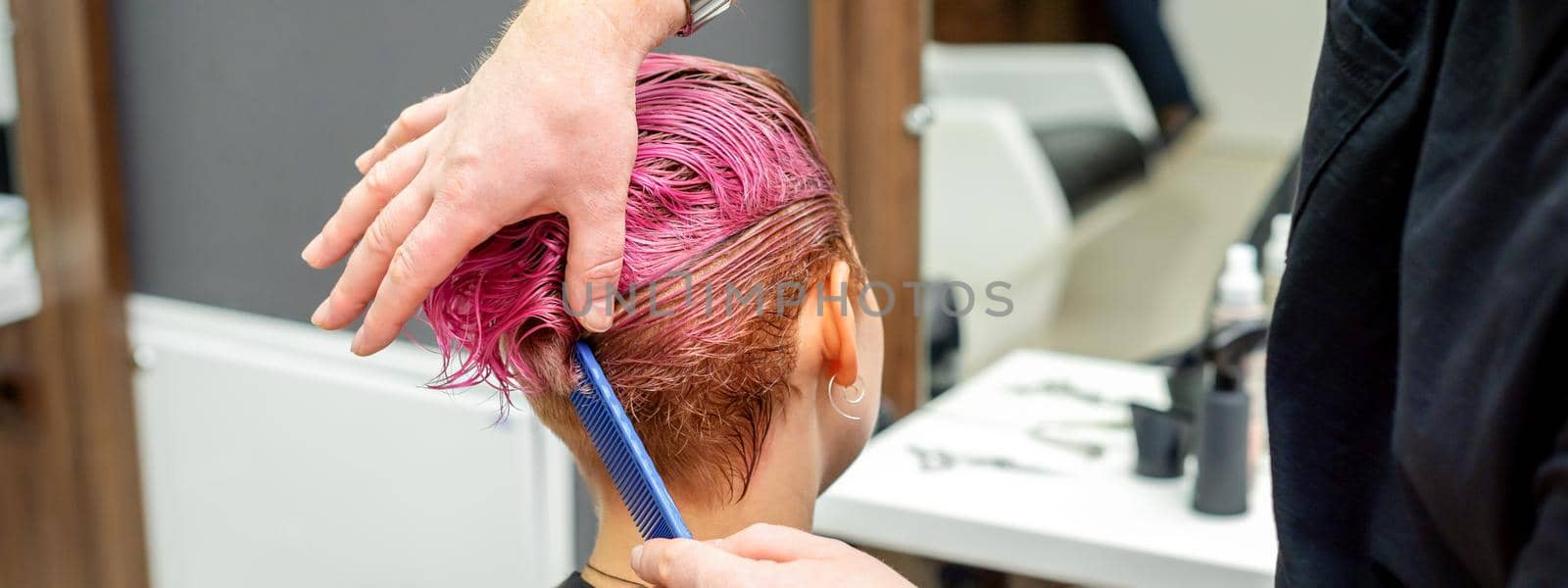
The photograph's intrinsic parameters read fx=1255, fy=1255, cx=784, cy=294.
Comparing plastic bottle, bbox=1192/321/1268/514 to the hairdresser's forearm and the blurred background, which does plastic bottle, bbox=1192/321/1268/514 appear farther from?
the hairdresser's forearm

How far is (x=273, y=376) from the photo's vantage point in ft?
6.19

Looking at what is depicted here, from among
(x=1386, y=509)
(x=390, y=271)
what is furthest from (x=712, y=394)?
(x=1386, y=509)

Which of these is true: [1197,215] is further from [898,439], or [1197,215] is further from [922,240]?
[898,439]

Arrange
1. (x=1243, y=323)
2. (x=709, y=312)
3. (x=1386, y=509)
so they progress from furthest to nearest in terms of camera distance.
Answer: (x=1243, y=323) < (x=709, y=312) < (x=1386, y=509)

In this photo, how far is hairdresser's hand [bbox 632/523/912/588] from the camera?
2.29 feet

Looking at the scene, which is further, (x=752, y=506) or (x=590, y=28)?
(x=752, y=506)

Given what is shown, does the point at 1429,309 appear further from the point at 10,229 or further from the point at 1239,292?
the point at 10,229

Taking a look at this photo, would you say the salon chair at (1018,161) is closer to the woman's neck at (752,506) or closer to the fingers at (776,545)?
the woman's neck at (752,506)

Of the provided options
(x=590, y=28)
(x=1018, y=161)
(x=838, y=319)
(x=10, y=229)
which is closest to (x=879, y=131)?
(x=1018, y=161)

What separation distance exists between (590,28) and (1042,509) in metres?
0.75

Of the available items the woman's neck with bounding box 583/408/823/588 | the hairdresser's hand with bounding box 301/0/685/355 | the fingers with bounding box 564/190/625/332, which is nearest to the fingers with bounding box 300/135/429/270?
the hairdresser's hand with bounding box 301/0/685/355

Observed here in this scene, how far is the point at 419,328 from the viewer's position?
1787 mm

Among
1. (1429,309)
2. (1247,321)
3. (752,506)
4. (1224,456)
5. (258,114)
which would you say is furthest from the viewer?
(258,114)

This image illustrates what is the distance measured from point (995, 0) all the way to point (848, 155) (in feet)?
0.91
